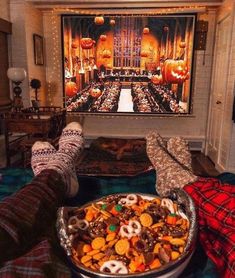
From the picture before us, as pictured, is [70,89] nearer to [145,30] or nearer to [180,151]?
[145,30]

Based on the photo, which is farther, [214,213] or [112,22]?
[112,22]

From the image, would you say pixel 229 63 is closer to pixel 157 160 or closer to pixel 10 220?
pixel 157 160

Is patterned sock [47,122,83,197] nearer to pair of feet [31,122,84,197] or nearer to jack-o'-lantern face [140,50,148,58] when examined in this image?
pair of feet [31,122,84,197]

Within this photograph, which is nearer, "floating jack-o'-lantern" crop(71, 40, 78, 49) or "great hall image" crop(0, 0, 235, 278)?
"great hall image" crop(0, 0, 235, 278)

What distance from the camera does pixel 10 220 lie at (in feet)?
2.11

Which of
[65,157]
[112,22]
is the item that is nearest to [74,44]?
[112,22]

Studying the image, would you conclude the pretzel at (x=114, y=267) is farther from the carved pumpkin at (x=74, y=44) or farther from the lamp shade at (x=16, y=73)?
the carved pumpkin at (x=74, y=44)

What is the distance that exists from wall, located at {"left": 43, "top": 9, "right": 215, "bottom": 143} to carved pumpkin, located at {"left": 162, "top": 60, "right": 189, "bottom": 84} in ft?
0.58

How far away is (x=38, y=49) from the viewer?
3449 millimetres

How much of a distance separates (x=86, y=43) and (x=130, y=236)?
3.19 m

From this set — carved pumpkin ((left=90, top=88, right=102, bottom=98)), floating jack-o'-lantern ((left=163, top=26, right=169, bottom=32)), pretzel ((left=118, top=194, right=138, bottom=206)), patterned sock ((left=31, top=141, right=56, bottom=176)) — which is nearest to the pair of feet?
patterned sock ((left=31, top=141, right=56, bottom=176))

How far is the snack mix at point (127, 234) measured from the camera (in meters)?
0.63

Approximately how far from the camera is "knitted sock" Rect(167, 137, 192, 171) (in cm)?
123

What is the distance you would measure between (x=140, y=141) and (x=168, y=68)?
100 cm
